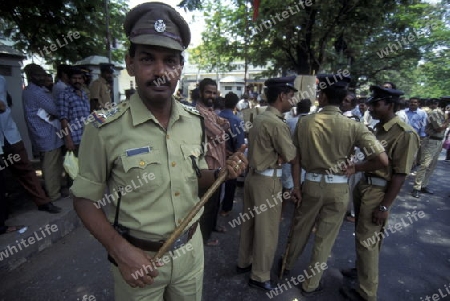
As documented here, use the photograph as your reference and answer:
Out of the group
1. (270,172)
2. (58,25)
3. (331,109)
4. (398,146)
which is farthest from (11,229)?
(58,25)

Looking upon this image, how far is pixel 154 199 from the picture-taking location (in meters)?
1.38

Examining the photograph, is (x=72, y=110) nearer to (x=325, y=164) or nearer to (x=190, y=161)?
(x=190, y=161)

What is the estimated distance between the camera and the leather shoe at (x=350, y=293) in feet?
9.01

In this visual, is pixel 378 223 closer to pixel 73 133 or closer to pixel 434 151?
pixel 73 133

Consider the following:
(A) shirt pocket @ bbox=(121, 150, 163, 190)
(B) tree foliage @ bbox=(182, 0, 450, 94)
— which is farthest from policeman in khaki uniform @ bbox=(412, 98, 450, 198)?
(A) shirt pocket @ bbox=(121, 150, 163, 190)

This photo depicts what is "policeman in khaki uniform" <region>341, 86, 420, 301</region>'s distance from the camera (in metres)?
2.50

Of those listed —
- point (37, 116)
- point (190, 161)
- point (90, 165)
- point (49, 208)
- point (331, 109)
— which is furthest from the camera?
point (37, 116)

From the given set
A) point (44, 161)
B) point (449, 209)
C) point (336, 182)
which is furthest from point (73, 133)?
point (449, 209)

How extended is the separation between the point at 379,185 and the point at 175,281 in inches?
87.1

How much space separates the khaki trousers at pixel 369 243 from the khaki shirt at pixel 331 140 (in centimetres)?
40

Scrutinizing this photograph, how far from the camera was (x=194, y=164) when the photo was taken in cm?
151

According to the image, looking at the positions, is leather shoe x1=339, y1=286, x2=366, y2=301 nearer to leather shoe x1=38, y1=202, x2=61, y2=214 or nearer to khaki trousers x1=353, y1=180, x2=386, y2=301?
khaki trousers x1=353, y1=180, x2=386, y2=301

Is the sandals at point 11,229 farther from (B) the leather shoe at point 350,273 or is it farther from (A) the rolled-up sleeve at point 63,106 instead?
(B) the leather shoe at point 350,273

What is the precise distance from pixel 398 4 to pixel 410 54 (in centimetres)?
524
